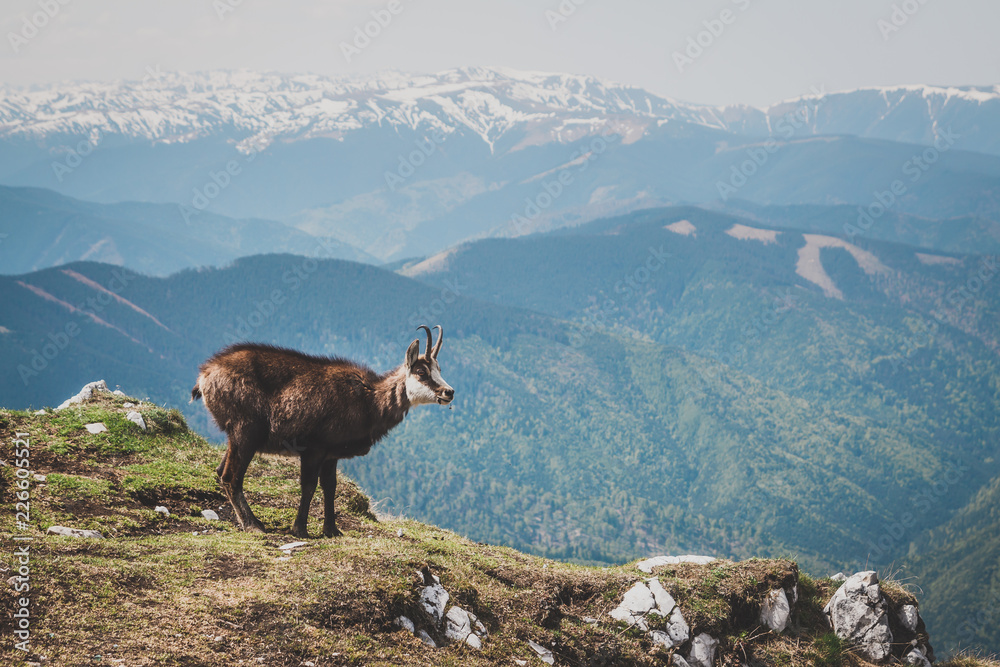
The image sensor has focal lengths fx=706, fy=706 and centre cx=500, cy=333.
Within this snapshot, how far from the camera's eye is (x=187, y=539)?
14.4 metres

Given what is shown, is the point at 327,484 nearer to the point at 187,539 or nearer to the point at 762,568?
the point at 187,539

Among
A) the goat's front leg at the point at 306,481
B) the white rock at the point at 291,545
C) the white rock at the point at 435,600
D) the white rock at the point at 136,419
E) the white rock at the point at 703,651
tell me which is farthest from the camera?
the white rock at the point at 136,419

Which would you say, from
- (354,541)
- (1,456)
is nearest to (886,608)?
(354,541)

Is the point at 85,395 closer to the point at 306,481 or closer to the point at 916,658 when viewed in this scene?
the point at 306,481

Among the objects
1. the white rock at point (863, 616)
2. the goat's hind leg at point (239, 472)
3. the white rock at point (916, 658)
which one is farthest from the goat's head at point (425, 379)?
the white rock at point (916, 658)

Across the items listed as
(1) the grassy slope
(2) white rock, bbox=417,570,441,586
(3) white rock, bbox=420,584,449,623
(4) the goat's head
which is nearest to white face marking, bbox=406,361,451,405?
(4) the goat's head

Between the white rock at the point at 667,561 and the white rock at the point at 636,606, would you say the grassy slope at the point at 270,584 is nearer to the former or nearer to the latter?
the white rock at the point at 636,606

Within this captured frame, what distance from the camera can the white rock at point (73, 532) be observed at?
44.8 feet

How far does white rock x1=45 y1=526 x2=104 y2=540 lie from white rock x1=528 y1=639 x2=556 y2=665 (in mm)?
8692

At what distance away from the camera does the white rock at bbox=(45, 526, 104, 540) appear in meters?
13.6

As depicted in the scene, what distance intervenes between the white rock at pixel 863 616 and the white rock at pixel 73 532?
16.8m

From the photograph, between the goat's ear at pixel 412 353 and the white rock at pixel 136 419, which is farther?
the white rock at pixel 136 419

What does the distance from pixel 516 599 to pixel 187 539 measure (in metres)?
6.81

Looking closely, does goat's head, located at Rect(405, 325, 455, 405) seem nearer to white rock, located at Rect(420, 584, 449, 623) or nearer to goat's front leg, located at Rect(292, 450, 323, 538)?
goat's front leg, located at Rect(292, 450, 323, 538)
